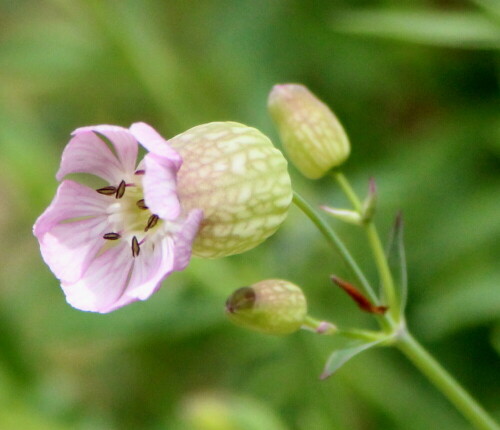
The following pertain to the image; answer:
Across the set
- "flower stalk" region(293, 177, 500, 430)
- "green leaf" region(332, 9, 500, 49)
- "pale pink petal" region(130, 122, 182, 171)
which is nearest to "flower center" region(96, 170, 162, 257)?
"pale pink petal" region(130, 122, 182, 171)

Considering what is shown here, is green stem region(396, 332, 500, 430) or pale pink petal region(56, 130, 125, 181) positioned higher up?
pale pink petal region(56, 130, 125, 181)

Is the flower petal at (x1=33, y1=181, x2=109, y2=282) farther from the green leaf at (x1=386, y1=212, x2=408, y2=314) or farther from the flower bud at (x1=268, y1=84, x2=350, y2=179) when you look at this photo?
the green leaf at (x1=386, y1=212, x2=408, y2=314)

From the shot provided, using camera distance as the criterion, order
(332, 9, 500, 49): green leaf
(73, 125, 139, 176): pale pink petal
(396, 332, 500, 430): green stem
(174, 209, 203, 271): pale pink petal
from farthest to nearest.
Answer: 1. (332, 9, 500, 49): green leaf
2. (396, 332, 500, 430): green stem
3. (73, 125, 139, 176): pale pink petal
4. (174, 209, 203, 271): pale pink petal

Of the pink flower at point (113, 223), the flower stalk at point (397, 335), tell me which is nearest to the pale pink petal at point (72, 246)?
the pink flower at point (113, 223)

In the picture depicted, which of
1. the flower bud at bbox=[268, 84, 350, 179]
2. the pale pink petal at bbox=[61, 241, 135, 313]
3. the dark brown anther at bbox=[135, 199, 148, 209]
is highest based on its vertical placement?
the dark brown anther at bbox=[135, 199, 148, 209]

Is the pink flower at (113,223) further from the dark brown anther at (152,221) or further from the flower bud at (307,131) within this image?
the flower bud at (307,131)

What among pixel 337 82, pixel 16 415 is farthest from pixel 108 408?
pixel 337 82
